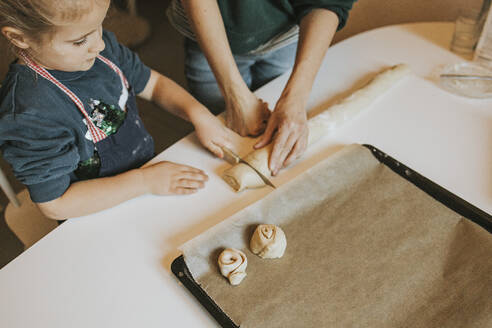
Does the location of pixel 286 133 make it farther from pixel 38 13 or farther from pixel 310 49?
pixel 38 13

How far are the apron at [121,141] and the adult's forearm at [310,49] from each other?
0.37 m

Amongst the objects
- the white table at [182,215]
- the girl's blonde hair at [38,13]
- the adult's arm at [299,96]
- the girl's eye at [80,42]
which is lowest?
the white table at [182,215]

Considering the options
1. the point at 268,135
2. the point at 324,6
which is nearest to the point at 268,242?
the point at 268,135

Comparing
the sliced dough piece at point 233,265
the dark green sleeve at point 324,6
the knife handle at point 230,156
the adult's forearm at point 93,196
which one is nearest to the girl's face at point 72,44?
the adult's forearm at point 93,196

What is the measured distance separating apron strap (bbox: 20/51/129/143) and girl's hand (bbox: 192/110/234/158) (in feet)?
0.67

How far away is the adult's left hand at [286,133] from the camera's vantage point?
83 cm

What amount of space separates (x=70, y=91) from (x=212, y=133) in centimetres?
30

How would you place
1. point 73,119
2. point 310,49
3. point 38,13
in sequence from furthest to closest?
point 310,49 < point 73,119 < point 38,13

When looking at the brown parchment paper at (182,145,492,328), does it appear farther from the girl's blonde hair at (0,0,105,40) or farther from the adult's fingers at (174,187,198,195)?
the girl's blonde hair at (0,0,105,40)

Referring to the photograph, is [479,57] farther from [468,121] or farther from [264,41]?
[264,41]

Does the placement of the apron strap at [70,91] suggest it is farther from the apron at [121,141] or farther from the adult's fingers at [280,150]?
the adult's fingers at [280,150]

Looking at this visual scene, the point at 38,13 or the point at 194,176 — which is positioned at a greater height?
the point at 38,13

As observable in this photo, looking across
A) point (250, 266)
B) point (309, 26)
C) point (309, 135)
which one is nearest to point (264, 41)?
point (309, 26)

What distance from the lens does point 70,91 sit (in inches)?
29.5
